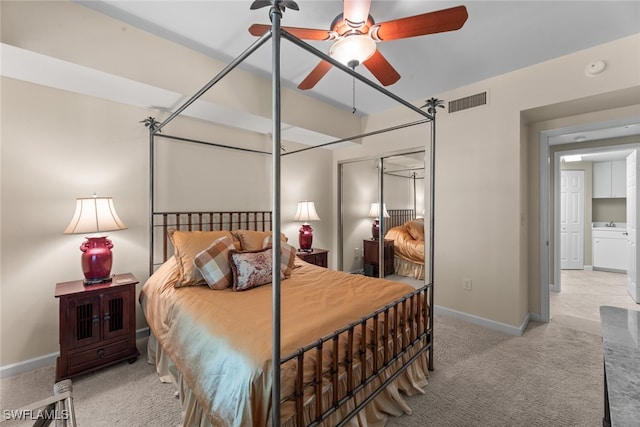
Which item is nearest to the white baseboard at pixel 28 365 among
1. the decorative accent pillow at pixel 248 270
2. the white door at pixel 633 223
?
the decorative accent pillow at pixel 248 270

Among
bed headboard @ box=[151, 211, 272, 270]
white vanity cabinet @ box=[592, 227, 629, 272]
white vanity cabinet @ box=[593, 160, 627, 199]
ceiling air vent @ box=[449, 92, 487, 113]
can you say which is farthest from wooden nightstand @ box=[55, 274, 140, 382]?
white vanity cabinet @ box=[593, 160, 627, 199]

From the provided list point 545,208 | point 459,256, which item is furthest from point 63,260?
point 545,208

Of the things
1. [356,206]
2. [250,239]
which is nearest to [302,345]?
[250,239]

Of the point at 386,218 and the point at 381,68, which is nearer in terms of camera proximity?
the point at 381,68

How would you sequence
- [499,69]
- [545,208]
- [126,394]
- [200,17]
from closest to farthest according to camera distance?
[126,394], [200,17], [499,69], [545,208]

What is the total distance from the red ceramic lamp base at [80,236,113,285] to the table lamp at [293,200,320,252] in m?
2.17

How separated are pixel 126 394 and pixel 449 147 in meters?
3.92

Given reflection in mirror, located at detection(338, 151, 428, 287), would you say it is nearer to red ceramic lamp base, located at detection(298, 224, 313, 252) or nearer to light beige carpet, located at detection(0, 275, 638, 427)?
red ceramic lamp base, located at detection(298, 224, 313, 252)

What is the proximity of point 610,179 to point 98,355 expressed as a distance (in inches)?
341

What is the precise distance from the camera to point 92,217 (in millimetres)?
2189

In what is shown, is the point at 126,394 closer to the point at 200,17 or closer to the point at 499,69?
the point at 200,17

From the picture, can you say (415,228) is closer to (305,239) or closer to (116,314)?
(305,239)

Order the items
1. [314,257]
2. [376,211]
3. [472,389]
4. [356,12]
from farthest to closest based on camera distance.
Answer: [376,211] → [314,257] → [472,389] → [356,12]

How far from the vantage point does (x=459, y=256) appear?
10.8 ft
